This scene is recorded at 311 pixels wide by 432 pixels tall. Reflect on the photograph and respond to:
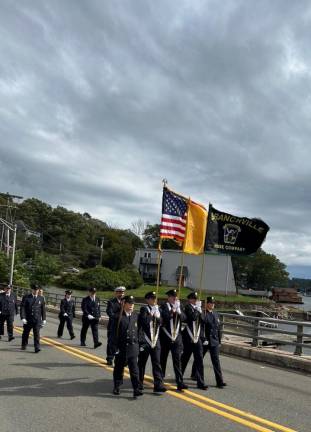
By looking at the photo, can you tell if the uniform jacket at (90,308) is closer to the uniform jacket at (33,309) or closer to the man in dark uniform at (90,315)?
the man in dark uniform at (90,315)

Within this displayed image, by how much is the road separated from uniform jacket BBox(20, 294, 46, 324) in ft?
6.67

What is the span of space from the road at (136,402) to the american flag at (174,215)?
3171 millimetres

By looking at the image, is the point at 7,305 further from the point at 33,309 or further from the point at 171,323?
the point at 171,323

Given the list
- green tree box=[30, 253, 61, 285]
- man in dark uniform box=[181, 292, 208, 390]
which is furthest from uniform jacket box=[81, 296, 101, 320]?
green tree box=[30, 253, 61, 285]

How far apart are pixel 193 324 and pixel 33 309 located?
6.03 metres

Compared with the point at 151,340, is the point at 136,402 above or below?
below

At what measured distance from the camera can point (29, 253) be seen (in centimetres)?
11238

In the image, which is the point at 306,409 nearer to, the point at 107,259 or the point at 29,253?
the point at 107,259

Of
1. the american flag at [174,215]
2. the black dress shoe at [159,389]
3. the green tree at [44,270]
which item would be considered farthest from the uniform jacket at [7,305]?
the green tree at [44,270]

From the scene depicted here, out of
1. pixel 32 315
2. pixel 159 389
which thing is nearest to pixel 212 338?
pixel 159 389

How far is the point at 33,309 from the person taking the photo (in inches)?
536

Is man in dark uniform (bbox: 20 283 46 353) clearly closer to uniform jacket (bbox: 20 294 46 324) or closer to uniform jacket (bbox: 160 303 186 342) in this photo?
uniform jacket (bbox: 20 294 46 324)

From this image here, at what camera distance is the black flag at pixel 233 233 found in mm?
12031

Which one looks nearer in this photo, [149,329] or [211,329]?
[149,329]
